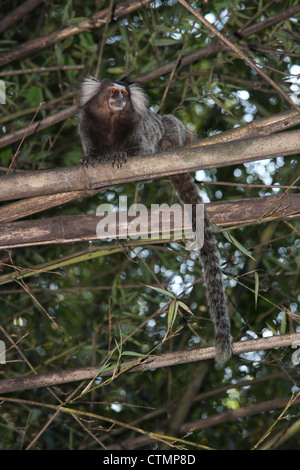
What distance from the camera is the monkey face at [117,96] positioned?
2742 millimetres

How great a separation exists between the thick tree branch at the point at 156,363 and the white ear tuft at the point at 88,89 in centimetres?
147

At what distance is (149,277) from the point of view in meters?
2.90

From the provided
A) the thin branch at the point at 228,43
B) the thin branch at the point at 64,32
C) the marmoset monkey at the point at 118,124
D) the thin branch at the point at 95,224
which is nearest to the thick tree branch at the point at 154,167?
the thin branch at the point at 228,43

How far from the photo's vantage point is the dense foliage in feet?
9.37

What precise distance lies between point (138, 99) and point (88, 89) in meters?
0.27

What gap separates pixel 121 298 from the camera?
2.97 m

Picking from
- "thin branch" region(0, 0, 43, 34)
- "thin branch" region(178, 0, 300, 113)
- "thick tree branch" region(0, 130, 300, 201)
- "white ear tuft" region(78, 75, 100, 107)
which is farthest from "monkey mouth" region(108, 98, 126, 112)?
"thin branch" region(178, 0, 300, 113)

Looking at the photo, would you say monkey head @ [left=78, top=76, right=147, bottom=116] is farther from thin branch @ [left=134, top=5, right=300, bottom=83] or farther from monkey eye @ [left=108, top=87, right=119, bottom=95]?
thin branch @ [left=134, top=5, right=300, bottom=83]

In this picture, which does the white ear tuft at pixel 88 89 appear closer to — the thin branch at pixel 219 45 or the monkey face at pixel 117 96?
the monkey face at pixel 117 96

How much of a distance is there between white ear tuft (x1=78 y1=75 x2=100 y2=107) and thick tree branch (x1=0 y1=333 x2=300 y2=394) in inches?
57.7

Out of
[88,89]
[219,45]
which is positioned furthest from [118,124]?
[219,45]

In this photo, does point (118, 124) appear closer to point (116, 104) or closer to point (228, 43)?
point (116, 104)
